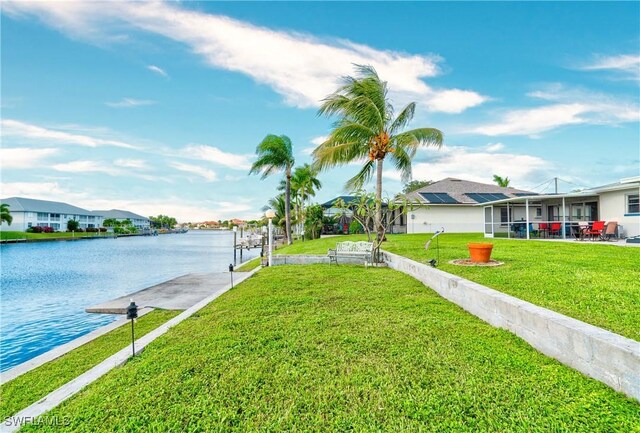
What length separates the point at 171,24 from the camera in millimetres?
11875

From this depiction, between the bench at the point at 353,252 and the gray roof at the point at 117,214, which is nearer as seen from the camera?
the bench at the point at 353,252

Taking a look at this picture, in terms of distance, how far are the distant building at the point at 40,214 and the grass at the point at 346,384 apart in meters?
79.8

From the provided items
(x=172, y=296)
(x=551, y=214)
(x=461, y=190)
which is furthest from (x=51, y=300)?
(x=461, y=190)

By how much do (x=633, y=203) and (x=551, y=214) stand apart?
6.64 metres

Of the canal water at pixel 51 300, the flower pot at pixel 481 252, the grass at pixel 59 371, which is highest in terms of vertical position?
the flower pot at pixel 481 252

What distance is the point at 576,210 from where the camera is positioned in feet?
63.2

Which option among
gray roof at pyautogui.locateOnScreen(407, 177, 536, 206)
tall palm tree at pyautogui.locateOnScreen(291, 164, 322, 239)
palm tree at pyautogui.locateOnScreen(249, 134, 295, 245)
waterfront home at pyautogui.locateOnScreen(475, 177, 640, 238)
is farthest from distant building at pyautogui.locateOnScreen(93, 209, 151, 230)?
waterfront home at pyautogui.locateOnScreen(475, 177, 640, 238)

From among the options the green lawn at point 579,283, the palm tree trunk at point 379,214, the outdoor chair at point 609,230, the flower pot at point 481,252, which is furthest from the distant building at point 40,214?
the outdoor chair at point 609,230

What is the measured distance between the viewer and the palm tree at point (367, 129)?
14.0 metres

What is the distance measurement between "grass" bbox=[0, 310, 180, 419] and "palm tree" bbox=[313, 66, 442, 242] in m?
10.1

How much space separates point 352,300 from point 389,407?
148 inches

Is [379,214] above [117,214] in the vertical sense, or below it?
below

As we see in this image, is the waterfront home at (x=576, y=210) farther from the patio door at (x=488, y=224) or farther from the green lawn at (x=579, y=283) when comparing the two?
the green lawn at (x=579, y=283)

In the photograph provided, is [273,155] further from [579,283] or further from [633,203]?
[579,283]
